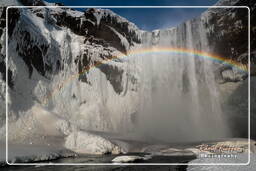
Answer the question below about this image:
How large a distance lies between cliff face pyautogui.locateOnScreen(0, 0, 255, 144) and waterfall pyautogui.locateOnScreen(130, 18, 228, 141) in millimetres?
285

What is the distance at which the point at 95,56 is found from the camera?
4344 centimetres

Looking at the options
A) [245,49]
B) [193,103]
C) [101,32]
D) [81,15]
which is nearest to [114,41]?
[101,32]

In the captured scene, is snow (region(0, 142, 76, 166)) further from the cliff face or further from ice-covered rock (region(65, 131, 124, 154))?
the cliff face

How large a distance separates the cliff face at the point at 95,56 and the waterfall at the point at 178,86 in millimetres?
285

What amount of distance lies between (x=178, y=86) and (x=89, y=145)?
23.9 meters

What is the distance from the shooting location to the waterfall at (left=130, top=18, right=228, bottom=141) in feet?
143

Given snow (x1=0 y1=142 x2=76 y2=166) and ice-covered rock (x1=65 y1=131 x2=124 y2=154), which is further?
ice-covered rock (x1=65 y1=131 x2=124 y2=154)

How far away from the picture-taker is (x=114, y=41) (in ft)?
151
